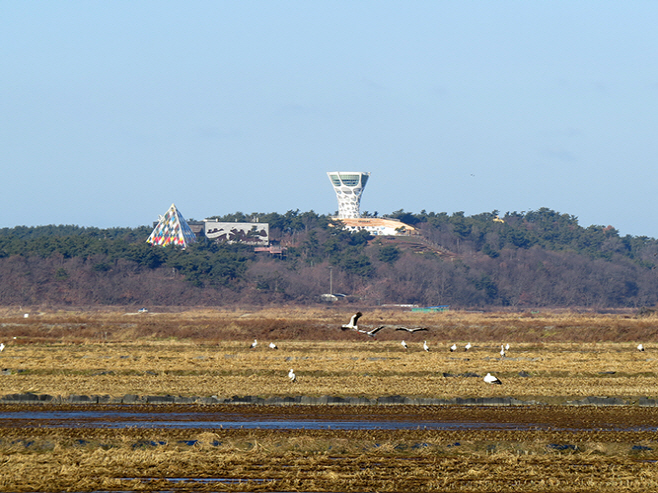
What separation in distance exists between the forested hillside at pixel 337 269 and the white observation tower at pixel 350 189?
18.0m

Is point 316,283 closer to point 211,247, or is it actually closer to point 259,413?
point 211,247

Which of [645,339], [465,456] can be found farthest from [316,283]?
[465,456]

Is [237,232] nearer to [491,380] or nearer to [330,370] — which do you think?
[330,370]

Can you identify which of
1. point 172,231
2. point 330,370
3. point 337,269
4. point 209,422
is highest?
point 172,231

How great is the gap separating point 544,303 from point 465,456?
107m

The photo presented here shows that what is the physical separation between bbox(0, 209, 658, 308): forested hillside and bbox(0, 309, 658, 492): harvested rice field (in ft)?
215

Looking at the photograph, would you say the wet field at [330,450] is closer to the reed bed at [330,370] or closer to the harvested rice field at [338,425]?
the harvested rice field at [338,425]

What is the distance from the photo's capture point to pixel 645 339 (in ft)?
146

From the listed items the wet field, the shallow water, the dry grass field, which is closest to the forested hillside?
the dry grass field

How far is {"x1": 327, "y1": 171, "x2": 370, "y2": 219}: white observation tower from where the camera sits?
6550 inches

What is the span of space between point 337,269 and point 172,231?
30279mm

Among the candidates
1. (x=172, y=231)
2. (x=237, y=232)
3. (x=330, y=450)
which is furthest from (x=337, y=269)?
(x=330, y=450)

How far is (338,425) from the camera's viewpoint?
17953mm

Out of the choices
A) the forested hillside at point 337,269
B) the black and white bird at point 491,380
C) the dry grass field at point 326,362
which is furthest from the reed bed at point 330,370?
the forested hillside at point 337,269
